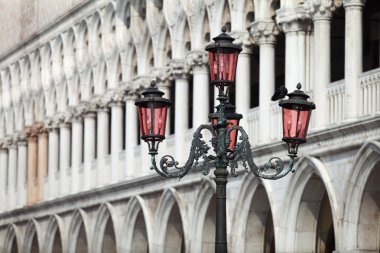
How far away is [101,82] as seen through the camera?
169ft

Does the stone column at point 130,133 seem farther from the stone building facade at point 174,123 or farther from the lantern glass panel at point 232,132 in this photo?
the lantern glass panel at point 232,132

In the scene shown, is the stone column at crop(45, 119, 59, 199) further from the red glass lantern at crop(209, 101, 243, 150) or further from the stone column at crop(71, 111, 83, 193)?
the red glass lantern at crop(209, 101, 243, 150)

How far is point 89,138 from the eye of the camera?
53.0 metres

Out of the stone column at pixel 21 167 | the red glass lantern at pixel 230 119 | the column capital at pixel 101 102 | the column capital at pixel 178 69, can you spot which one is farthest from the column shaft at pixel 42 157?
the red glass lantern at pixel 230 119

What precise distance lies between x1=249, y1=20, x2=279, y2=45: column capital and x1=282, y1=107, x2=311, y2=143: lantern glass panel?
15.8 m

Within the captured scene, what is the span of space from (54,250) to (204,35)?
15.9m

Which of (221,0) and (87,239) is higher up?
(221,0)

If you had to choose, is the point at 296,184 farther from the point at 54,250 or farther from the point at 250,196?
the point at 54,250

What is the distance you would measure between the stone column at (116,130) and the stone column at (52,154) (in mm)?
6886

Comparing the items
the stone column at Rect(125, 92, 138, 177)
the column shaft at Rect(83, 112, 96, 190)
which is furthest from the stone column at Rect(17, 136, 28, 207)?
the stone column at Rect(125, 92, 138, 177)

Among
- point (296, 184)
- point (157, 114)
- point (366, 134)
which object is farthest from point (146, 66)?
point (157, 114)

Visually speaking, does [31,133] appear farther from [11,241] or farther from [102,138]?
[102,138]

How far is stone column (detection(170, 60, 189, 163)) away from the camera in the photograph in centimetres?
4391

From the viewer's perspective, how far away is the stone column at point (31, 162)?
59344mm
